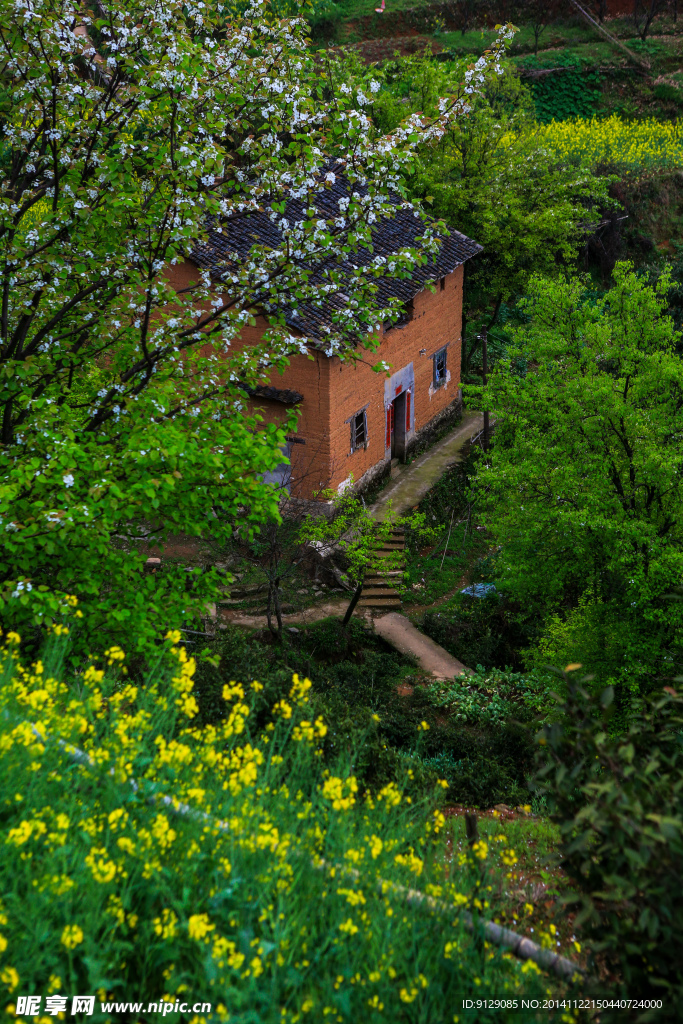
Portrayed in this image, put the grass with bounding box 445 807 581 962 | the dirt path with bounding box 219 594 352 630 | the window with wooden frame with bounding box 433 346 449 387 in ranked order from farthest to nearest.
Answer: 1. the window with wooden frame with bounding box 433 346 449 387
2. the dirt path with bounding box 219 594 352 630
3. the grass with bounding box 445 807 581 962

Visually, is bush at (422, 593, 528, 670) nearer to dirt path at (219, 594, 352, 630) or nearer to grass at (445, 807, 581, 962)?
dirt path at (219, 594, 352, 630)

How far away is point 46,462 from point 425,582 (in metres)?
14.9

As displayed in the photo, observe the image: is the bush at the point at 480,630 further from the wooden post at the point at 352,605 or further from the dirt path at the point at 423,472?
the dirt path at the point at 423,472

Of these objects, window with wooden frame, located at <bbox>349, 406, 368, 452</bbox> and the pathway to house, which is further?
window with wooden frame, located at <bbox>349, 406, 368, 452</bbox>

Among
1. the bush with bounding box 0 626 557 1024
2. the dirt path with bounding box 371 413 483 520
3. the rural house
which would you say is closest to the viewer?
the bush with bounding box 0 626 557 1024

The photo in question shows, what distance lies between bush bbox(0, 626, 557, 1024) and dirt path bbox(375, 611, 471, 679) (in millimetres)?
12805

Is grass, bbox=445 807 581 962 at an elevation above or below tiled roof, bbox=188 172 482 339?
below

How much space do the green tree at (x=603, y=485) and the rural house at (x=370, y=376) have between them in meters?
4.24

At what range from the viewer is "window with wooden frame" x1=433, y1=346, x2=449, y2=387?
90.9 ft

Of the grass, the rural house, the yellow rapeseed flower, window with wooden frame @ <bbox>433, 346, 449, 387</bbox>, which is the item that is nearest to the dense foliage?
the rural house

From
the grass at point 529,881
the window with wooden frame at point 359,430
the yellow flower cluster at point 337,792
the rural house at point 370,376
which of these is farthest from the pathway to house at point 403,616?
the yellow flower cluster at point 337,792

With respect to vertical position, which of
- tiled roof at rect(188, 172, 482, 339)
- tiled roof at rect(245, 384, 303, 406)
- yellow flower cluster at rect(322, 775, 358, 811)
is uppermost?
tiled roof at rect(188, 172, 482, 339)

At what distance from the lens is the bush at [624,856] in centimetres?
424

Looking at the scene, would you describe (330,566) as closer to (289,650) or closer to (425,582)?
(425,582)
